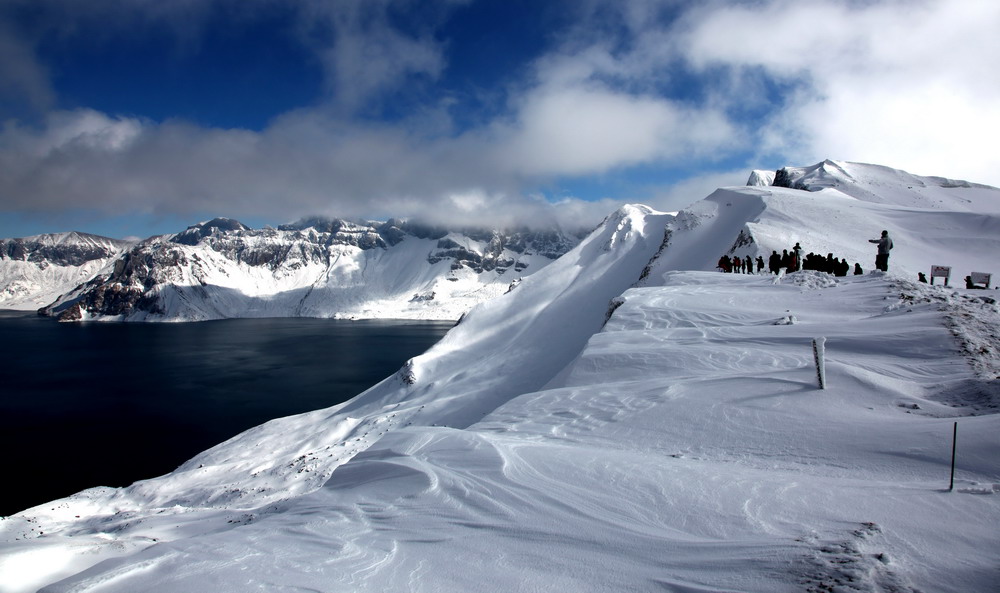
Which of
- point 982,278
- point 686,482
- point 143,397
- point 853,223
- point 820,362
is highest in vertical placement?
point 853,223

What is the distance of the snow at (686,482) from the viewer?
14.0 feet

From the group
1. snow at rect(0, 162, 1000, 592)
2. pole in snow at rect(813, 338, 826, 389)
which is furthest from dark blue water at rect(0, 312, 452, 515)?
pole in snow at rect(813, 338, 826, 389)

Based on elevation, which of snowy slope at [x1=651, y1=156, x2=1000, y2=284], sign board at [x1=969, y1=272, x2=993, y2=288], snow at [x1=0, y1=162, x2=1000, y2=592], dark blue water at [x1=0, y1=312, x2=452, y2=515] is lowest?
dark blue water at [x1=0, y1=312, x2=452, y2=515]

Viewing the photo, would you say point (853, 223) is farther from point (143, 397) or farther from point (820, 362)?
point (143, 397)

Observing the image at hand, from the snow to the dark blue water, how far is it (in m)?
18.5

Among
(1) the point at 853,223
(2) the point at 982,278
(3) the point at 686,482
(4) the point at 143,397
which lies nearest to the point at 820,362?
(3) the point at 686,482

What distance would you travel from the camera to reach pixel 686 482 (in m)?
6.16

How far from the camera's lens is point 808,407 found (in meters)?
8.31

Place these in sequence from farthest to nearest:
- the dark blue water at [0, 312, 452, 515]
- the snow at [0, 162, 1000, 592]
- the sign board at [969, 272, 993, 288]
Result: the dark blue water at [0, 312, 452, 515], the sign board at [969, 272, 993, 288], the snow at [0, 162, 1000, 592]

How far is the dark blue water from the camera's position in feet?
119

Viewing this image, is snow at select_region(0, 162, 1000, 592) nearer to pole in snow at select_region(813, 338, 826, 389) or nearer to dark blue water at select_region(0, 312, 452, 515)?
pole in snow at select_region(813, 338, 826, 389)

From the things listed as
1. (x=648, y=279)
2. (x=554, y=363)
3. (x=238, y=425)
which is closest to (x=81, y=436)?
(x=238, y=425)

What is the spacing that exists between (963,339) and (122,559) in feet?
51.4

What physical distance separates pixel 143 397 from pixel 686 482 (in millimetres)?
70211
